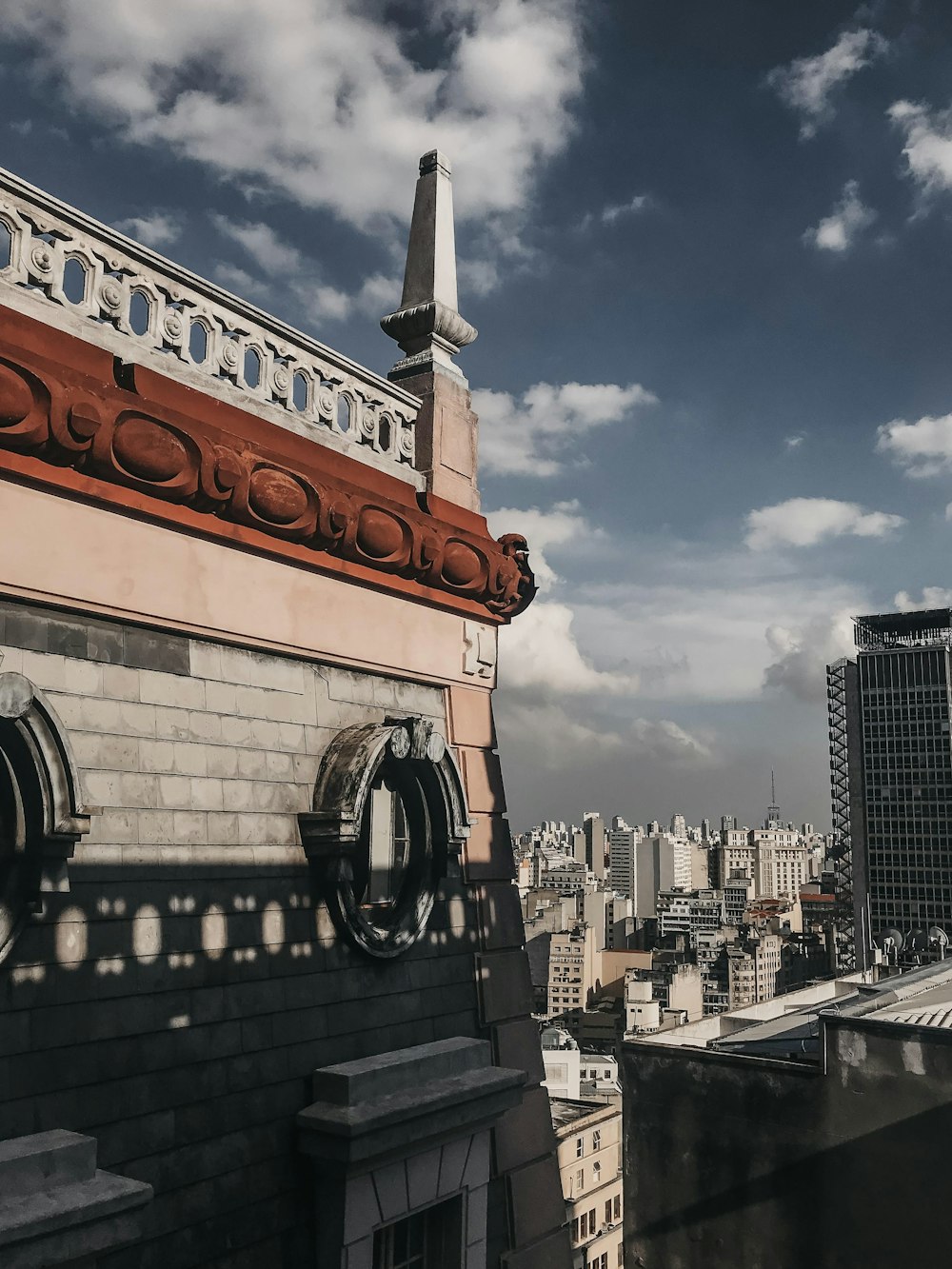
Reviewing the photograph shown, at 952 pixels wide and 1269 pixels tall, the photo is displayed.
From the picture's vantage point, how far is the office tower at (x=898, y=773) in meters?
132

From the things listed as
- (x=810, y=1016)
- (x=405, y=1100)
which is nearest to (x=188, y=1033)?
(x=405, y=1100)

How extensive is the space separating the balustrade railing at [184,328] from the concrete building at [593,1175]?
221ft

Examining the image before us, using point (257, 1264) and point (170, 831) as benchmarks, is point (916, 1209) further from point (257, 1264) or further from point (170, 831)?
point (170, 831)

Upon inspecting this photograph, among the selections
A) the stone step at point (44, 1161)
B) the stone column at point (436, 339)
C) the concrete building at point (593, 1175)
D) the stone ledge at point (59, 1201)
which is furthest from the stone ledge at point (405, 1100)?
the concrete building at point (593, 1175)

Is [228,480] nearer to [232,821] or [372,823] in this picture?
[232,821]

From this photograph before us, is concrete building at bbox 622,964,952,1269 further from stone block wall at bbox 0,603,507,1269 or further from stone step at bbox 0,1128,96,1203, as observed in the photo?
stone step at bbox 0,1128,96,1203

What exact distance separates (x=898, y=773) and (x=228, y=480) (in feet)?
464

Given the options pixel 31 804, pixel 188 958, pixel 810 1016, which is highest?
pixel 31 804

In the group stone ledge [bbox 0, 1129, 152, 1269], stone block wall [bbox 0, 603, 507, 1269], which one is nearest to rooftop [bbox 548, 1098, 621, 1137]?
A: stone block wall [bbox 0, 603, 507, 1269]

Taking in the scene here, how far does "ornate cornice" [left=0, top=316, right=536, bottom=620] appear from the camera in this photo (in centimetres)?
606

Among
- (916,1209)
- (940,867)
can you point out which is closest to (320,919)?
(916,1209)

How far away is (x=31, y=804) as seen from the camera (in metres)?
5.99

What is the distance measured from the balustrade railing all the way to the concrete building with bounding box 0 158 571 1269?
24mm

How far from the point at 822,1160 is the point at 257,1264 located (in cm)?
1277
